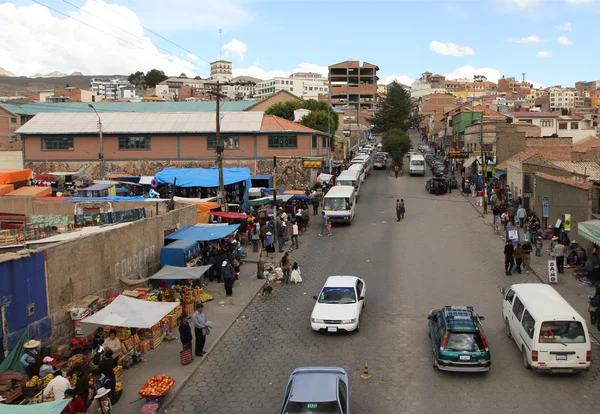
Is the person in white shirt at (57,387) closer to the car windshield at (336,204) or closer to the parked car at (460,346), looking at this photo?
the parked car at (460,346)

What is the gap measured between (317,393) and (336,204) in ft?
79.0

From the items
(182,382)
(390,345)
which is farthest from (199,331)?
(390,345)

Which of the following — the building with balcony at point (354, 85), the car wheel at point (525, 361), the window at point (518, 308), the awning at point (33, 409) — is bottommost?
the car wheel at point (525, 361)

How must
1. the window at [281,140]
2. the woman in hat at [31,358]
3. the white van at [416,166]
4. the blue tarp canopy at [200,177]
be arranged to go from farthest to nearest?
the white van at [416,166] < the window at [281,140] < the blue tarp canopy at [200,177] < the woman in hat at [31,358]

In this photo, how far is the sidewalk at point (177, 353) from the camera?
12.5m

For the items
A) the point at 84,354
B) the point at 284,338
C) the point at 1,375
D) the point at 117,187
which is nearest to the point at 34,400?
the point at 1,375

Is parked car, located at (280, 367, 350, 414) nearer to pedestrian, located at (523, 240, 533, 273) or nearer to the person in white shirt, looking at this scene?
the person in white shirt

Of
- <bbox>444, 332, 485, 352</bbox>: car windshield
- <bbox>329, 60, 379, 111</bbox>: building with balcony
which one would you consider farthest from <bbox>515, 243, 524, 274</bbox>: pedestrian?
<bbox>329, 60, 379, 111</bbox>: building with balcony

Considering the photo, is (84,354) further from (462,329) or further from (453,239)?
(453,239)

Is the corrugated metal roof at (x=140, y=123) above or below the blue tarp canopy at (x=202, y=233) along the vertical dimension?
above

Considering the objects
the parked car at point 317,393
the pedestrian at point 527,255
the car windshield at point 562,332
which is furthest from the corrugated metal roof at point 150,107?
the parked car at point 317,393

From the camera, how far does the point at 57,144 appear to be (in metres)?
48.2

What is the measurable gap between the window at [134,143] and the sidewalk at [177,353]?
2820 centimetres

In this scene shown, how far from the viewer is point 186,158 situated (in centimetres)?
4747
